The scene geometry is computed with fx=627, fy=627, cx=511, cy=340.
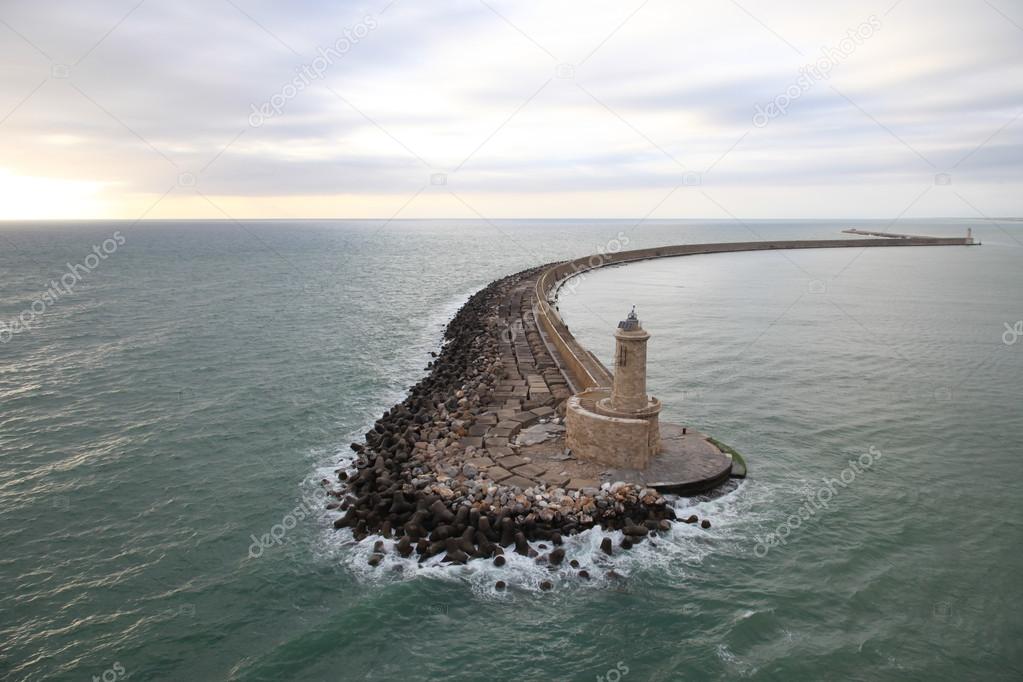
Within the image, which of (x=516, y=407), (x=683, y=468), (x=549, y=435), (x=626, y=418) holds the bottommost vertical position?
(x=683, y=468)

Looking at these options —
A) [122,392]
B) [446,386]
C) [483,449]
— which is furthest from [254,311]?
[483,449]

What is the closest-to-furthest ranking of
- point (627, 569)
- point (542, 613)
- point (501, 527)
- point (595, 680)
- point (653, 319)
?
1. point (595, 680)
2. point (542, 613)
3. point (627, 569)
4. point (501, 527)
5. point (653, 319)

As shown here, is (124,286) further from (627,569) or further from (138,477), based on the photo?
(627,569)

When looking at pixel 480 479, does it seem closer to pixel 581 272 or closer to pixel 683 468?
pixel 683 468

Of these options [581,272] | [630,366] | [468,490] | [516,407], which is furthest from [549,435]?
[581,272]

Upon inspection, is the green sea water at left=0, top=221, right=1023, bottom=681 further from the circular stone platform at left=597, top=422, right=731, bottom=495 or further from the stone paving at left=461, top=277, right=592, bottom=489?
the stone paving at left=461, top=277, right=592, bottom=489

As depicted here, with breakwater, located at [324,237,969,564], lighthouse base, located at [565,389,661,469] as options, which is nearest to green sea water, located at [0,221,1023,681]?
breakwater, located at [324,237,969,564]
